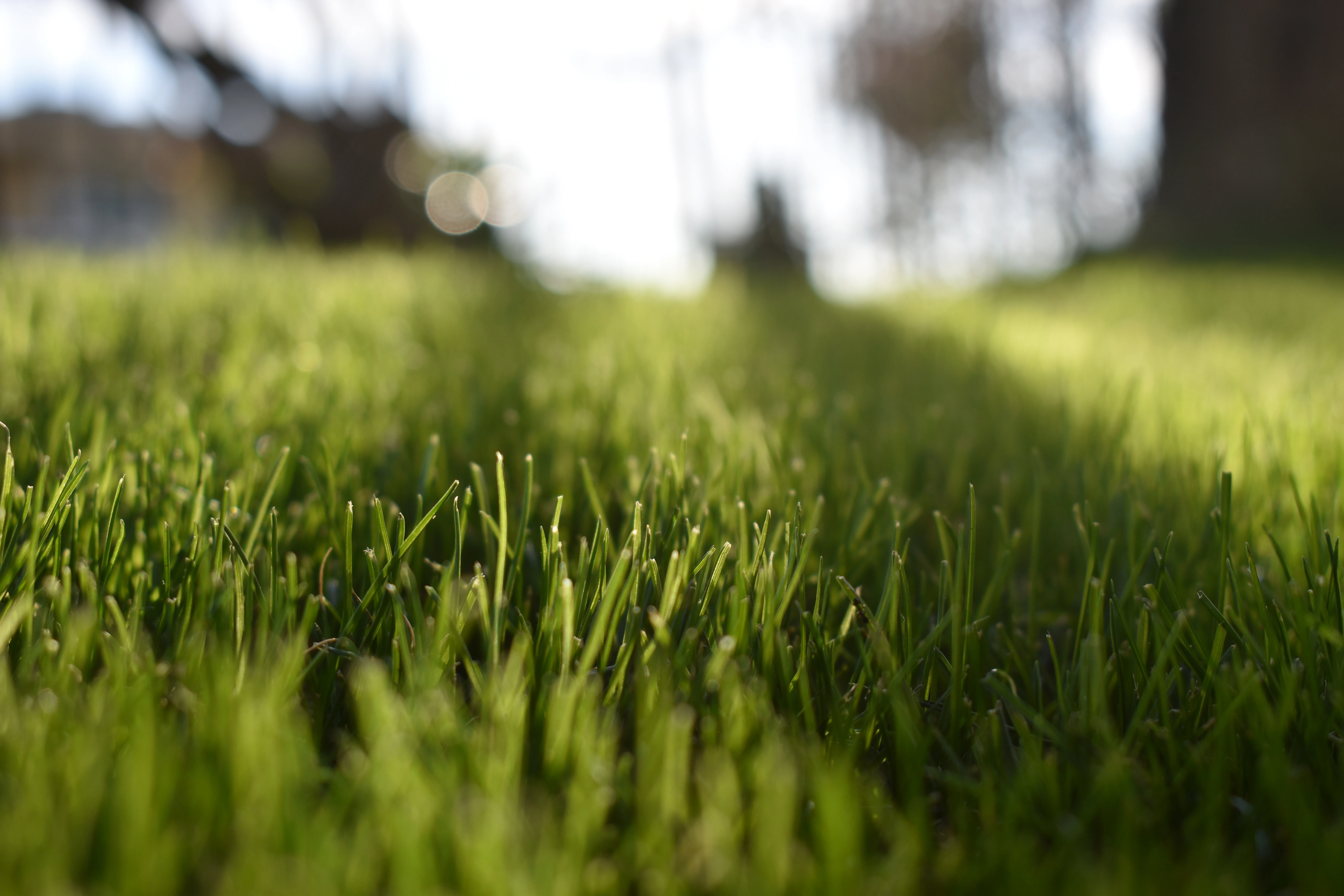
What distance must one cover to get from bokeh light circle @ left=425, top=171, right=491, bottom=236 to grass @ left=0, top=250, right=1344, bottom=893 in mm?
4814

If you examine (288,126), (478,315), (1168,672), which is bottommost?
(1168,672)

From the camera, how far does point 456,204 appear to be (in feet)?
20.3

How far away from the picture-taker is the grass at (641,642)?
481 millimetres

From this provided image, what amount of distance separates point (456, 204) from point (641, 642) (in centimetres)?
604

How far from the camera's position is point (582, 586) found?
756 mm

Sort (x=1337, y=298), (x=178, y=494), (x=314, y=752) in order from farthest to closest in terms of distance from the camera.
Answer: (x=1337, y=298)
(x=178, y=494)
(x=314, y=752)

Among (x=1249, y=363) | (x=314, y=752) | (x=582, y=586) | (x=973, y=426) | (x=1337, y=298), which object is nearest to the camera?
(x=314, y=752)

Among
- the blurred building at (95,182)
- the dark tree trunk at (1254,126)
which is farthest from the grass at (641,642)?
the blurred building at (95,182)

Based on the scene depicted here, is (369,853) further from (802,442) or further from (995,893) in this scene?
(802,442)

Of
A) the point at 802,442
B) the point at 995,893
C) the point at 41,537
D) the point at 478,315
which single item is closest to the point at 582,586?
the point at 995,893

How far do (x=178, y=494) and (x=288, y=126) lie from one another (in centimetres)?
554

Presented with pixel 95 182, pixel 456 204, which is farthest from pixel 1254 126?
pixel 95 182

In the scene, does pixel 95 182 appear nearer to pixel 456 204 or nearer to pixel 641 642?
pixel 456 204

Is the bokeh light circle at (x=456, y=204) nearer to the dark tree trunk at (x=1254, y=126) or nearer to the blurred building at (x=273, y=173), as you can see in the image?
the blurred building at (x=273, y=173)
